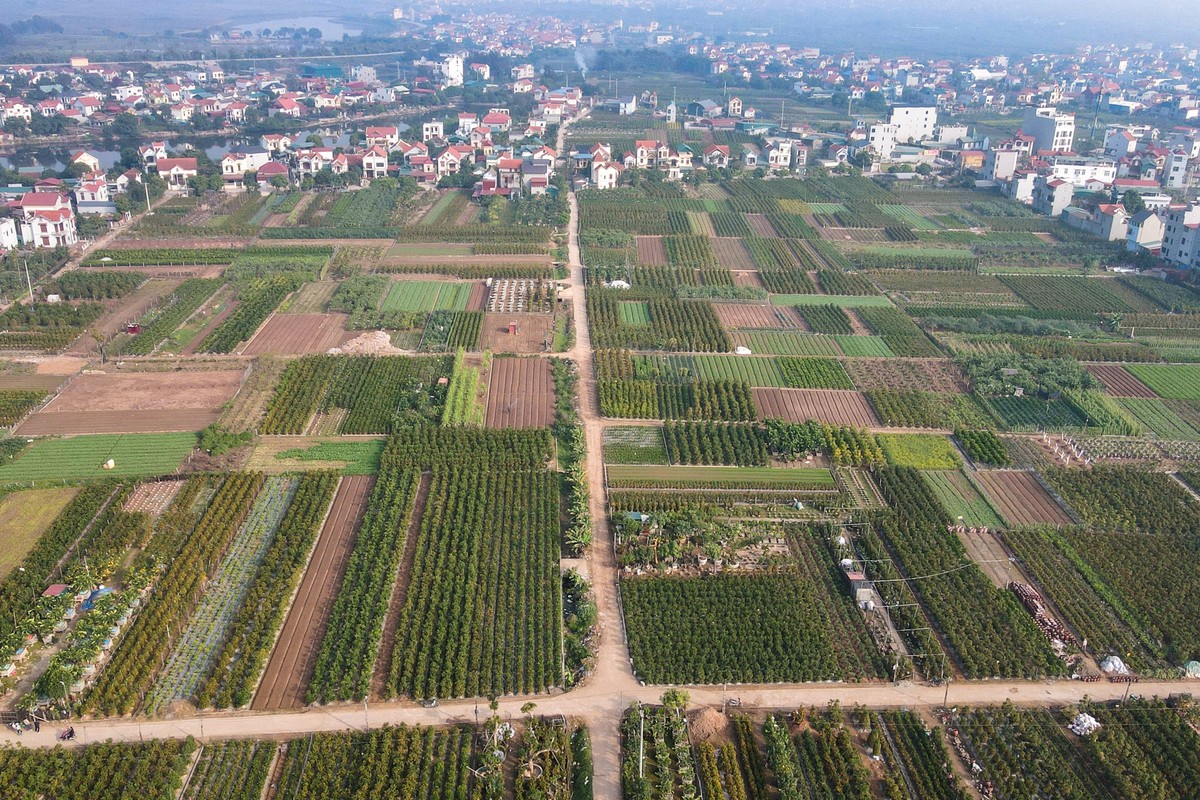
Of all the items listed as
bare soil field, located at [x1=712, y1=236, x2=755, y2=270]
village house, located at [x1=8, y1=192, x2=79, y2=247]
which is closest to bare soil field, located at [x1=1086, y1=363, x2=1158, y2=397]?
bare soil field, located at [x1=712, y1=236, x2=755, y2=270]

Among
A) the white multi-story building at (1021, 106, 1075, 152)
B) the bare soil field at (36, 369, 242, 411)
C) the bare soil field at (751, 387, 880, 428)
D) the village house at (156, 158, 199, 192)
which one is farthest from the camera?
the white multi-story building at (1021, 106, 1075, 152)

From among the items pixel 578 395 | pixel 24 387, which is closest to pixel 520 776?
pixel 578 395

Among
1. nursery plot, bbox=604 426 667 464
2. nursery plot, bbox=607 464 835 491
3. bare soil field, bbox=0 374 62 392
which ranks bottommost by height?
nursery plot, bbox=607 464 835 491

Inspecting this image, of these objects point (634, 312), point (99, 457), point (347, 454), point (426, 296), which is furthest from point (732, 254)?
point (99, 457)

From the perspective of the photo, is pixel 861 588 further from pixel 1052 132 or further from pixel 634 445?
pixel 1052 132

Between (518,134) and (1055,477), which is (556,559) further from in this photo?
(518,134)

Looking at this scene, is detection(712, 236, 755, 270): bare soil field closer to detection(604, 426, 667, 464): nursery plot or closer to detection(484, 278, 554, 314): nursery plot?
detection(484, 278, 554, 314): nursery plot

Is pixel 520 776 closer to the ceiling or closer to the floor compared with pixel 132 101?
closer to the floor
